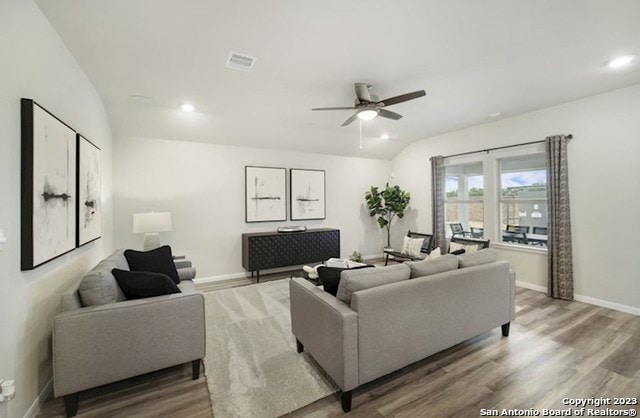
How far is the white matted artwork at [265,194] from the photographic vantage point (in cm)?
511

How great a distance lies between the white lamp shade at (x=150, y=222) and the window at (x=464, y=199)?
17.2ft

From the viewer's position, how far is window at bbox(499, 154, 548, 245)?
425 centimetres

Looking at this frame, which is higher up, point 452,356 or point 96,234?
point 96,234

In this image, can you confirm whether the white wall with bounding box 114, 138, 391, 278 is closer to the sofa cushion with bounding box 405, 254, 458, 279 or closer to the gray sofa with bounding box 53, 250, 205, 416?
the gray sofa with bounding box 53, 250, 205, 416

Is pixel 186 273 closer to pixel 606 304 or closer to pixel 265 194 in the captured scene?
pixel 265 194

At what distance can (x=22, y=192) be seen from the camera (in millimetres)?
1629

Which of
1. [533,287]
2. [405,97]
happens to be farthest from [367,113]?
[533,287]

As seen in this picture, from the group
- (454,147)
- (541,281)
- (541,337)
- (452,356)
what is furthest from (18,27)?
(541,281)

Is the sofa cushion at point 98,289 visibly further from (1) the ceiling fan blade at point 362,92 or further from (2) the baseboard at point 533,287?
(2) the baseboard at point 533,287

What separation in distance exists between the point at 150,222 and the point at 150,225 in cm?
4

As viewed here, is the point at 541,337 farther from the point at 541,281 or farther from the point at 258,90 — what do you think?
the point at 258,90

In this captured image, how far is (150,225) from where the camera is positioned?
3.73 meters

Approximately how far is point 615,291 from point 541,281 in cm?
80

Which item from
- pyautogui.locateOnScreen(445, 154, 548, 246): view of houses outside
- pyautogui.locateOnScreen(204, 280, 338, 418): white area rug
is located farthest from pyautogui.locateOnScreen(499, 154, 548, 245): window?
pyautogui.locateOnScreen(204, 280, 338, 418): white area rug
